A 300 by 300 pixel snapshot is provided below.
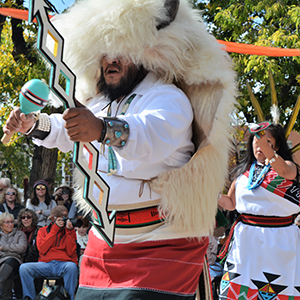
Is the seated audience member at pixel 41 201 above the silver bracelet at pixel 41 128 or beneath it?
beneath

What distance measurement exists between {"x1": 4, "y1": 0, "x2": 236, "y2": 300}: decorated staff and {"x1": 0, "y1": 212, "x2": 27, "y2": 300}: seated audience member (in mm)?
3735

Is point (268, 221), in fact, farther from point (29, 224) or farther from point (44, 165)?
point (44, 165)

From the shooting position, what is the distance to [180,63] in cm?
201

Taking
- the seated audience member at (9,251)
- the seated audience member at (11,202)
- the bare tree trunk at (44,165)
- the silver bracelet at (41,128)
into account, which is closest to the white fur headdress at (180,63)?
the silver bracelet at (41,128)

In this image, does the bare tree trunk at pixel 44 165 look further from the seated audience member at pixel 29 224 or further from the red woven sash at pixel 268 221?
the red woven sash at pixel 268 221

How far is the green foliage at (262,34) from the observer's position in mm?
7266

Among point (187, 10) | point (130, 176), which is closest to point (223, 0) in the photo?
point (187, 10)

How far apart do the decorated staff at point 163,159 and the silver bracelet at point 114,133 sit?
0.84 ft

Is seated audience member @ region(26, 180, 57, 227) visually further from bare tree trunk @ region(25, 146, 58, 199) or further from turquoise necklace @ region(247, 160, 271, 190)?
turquoise necklace @ region(247, 160, 271, 190)

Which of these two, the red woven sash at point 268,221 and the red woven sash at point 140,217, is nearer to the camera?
the red woven sash at point 140,217

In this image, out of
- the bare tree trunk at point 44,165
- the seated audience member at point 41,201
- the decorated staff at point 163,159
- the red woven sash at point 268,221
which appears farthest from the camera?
the bare tree trunk at point 44,165

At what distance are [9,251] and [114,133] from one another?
15.1 feet

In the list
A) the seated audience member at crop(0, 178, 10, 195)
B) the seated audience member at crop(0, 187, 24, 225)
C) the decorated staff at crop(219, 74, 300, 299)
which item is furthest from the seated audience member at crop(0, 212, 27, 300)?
the decorated staff at crop(219, 74, 300, 299)

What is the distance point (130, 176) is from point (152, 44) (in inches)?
24.0
